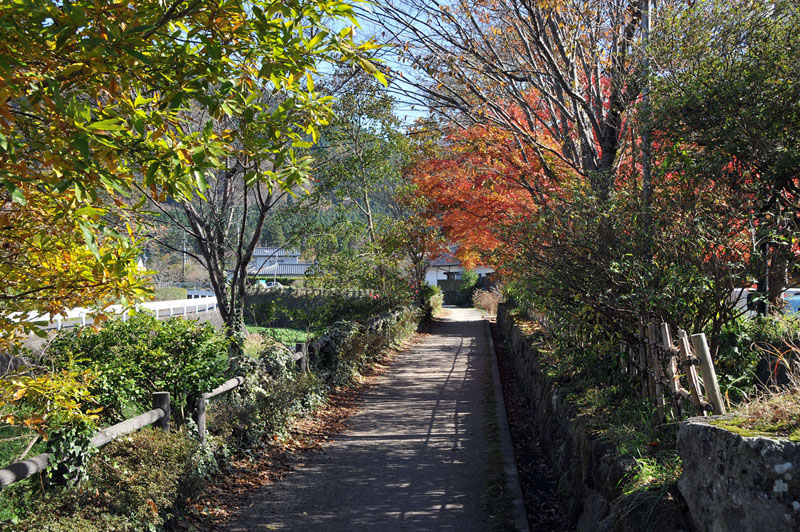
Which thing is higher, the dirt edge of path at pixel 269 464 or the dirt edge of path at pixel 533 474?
the dirt edge of path at pixel 269 464

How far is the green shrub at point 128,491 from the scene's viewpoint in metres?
4.08

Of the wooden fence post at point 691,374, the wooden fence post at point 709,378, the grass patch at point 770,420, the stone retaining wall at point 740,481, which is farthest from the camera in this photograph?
the wooden fence post at point 691,374

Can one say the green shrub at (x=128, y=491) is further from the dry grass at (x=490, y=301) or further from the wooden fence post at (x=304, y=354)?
the dry grass at (x=490, y=301)

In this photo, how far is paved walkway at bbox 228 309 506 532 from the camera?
5609 mm

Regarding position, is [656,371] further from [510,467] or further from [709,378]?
[510,467]

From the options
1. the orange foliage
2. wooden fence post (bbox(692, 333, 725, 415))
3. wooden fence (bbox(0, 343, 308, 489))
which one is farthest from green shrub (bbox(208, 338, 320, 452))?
wooden fence post (bbox(692, 333, 725, 415))

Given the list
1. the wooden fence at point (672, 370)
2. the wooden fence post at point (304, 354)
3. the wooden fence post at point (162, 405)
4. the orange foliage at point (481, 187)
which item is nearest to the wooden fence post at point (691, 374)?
the wooden fence at point (672, 370)

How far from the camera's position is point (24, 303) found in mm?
3945

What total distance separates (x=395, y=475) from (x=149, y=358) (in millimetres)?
3000

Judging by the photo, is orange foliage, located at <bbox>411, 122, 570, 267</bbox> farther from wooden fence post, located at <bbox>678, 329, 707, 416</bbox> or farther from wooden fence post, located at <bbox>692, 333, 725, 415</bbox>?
wooden fence post, located at <bbox>692, 333, 725, 415</bbox>

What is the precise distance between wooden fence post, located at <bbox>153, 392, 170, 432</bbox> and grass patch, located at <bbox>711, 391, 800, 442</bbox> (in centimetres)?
452

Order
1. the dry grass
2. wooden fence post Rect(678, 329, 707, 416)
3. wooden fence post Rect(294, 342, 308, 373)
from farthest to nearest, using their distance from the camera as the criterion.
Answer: the dry grass, wooden fence post Rect(294, 342, 308, 373), wooden fence post Rect(678, 329, 707, 416)

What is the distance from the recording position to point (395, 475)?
6.84 m

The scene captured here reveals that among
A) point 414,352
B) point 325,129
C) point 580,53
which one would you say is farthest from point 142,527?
point 414,352
